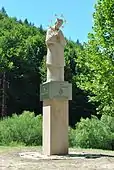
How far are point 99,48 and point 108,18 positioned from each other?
6.10 feet

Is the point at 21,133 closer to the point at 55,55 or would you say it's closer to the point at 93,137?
the point at 93,137

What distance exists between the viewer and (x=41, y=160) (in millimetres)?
11680

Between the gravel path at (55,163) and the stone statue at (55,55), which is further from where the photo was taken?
the stone statue at (55,55)

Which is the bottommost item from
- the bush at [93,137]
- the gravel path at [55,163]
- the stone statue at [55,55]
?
the gravel path at [55,163]

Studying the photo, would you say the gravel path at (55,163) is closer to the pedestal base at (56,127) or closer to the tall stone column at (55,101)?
the pedestal base at (56,127)

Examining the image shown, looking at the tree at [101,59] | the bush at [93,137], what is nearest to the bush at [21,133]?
the bush at [93,137]

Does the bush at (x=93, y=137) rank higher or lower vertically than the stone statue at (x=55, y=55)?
lower

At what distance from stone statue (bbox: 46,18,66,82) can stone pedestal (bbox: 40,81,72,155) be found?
36 cm

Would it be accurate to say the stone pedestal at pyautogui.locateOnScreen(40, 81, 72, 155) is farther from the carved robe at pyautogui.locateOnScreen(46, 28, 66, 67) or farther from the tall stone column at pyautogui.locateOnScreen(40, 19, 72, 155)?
the carved robe at pyautogui.locateOnScreen(46, 28, 66, 67)

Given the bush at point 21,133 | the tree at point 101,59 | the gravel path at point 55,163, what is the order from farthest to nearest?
the tree at point 101,59
the bush at point 21,133
the gravel path at point 55,163

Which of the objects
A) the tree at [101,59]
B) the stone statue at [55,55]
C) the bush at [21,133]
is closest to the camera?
the stone statue at [55,55]

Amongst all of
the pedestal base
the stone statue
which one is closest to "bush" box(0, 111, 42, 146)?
the pedestal base

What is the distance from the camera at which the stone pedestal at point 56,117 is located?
13367mm

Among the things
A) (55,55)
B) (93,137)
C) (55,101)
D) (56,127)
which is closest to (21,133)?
(93,137)
